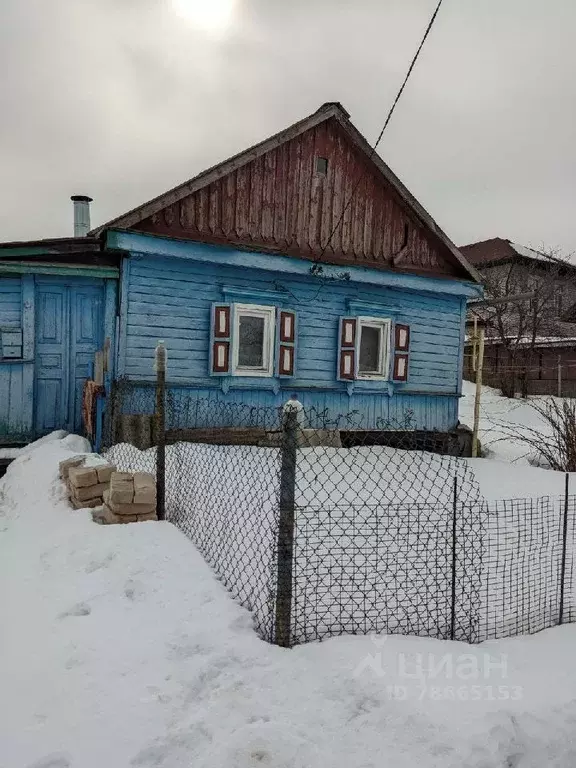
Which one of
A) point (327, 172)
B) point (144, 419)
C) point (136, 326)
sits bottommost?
point (144, 419)

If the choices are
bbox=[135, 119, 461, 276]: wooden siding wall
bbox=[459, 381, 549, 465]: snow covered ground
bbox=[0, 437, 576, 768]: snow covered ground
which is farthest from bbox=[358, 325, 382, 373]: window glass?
bbox=[0, 437, 576, 768]: snow covered ground

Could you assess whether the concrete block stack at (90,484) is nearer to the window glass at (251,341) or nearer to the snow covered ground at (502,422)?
the window glass at (251,341)

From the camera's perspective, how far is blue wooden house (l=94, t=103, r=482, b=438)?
8.13m

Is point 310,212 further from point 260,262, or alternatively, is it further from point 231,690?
point 231,690

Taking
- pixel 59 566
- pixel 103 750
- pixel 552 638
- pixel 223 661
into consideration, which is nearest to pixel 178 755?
pixel 103 750

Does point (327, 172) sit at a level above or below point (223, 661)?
above

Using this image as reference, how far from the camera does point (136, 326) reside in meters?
7.99

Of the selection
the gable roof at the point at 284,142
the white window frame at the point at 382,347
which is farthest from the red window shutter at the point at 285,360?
the gable roof at the point at 284,142

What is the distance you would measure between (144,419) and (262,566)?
4141mm

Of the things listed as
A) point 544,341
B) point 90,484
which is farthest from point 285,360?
point 544,341

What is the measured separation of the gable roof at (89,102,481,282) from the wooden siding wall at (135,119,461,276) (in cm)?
13

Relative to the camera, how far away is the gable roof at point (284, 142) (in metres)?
7.74

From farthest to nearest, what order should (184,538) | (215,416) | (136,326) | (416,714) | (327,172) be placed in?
(327,172) → (215,416) → (136,326) → (184,538) → (416,714)

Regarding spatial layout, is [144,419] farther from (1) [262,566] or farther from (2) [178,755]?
(2) [178,755]
